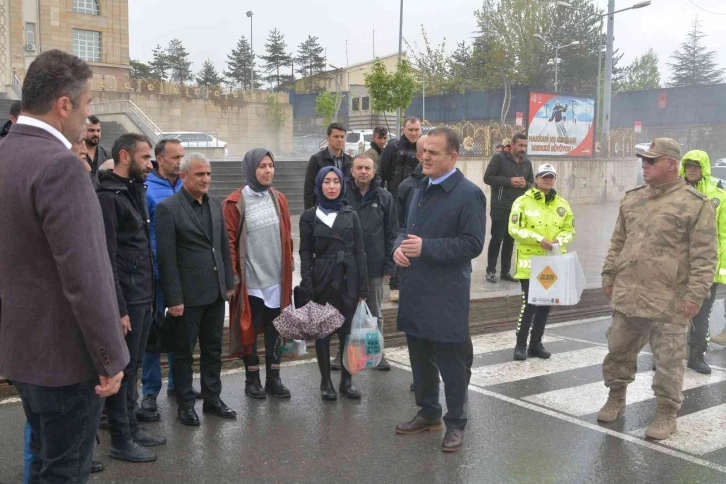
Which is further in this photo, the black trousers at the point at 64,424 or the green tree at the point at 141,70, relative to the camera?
the green tree at the point at 141,70

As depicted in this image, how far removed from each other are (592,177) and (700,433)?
20955 mm

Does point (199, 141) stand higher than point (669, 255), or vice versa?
point (199, 141)

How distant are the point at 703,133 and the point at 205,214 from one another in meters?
48.4

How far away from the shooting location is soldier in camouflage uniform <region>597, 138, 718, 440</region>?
17.5 feet

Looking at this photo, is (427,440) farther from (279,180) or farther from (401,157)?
(279,180)

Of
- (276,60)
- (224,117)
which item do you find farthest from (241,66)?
(224,117)

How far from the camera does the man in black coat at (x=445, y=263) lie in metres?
4.92

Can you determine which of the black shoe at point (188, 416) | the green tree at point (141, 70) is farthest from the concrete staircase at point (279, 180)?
the green tree at point (141, 70)

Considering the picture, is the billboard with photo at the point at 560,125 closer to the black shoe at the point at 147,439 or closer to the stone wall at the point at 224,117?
the black shoe at the point at 147,439

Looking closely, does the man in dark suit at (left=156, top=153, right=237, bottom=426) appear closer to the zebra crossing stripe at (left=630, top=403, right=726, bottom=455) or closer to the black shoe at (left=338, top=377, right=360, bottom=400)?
the black shoe at (left=338, top=377, right=360, bottom=400)

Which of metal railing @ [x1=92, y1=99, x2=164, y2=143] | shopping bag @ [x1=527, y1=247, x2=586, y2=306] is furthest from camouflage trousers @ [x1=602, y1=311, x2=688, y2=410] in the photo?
metal railing @ [x1=92, y1=99, x2=164, y2=143]

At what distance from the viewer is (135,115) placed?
2834cm

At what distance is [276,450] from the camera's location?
498 cm

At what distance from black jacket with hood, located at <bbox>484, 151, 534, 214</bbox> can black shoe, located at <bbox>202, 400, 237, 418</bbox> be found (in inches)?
236
